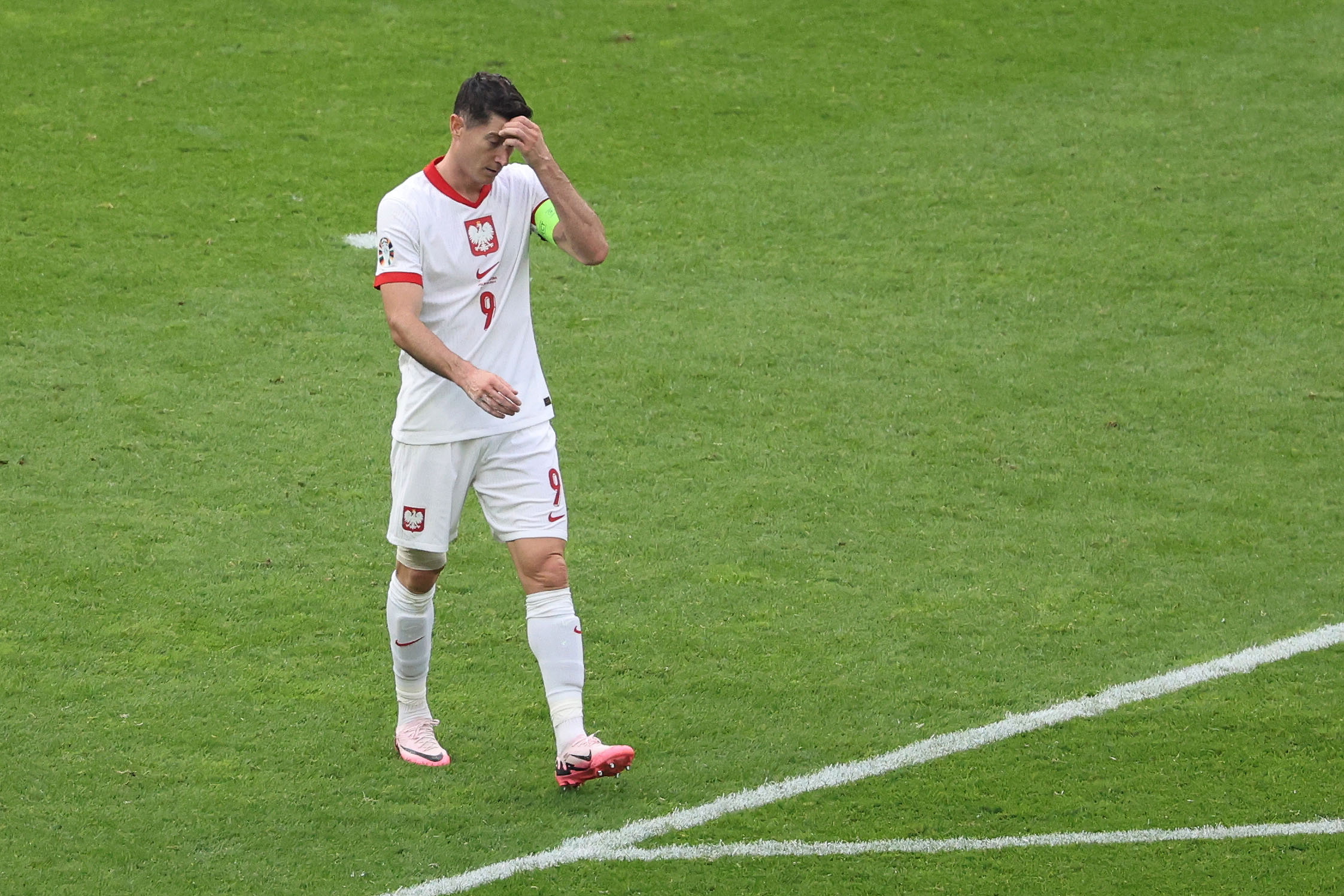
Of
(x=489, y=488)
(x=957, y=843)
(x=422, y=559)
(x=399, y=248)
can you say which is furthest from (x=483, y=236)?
(x=957, y=843)

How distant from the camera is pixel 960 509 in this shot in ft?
20.8

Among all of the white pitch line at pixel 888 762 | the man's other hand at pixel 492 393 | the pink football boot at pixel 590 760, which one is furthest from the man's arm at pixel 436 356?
the white pitch line at pixel 888 762

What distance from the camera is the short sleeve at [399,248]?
4332mm

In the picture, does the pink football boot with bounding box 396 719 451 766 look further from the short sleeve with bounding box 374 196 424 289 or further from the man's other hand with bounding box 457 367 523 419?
the short sleeve with bounding box 374 196 424 289

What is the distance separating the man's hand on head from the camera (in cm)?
425

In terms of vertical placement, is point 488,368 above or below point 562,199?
below

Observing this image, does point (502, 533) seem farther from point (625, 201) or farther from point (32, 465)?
point (625, 201)

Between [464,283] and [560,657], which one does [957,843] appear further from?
[464,283]

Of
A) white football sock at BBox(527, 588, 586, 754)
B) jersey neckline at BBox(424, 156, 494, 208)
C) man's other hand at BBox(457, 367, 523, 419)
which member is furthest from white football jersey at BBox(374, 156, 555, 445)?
white football sock at BBox(527, 588, 586, 754)

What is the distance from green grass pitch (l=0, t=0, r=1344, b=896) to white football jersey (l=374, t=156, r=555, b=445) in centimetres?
102

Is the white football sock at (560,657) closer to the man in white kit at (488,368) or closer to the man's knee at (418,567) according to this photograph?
the man in white kit at (488,368)

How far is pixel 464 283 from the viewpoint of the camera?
14.7ft

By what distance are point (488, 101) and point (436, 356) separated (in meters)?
0.69

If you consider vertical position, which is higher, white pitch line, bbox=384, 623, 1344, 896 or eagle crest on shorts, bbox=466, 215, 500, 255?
eagle crest on shorts, bbox=466, 215, 500, 255
